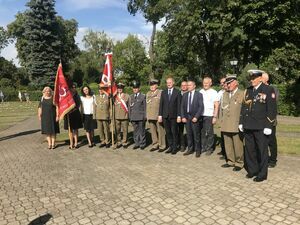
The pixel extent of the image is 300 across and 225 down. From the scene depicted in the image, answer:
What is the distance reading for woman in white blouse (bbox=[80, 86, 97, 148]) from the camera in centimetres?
1088

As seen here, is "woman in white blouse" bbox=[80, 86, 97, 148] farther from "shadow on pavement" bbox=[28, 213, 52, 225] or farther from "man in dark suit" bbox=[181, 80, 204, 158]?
"shadow on pavement" bbox=[28, 213, 52, 225]

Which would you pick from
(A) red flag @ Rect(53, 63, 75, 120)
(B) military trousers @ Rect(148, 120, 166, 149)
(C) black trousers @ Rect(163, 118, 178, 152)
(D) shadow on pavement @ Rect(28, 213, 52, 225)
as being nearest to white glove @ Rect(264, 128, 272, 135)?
(C) black trousers @ Rect(163, 118, 178, 152)

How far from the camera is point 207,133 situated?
959 cm

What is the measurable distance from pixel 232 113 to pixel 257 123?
1001 mm

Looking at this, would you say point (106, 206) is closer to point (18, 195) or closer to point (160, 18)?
point (18, 195)

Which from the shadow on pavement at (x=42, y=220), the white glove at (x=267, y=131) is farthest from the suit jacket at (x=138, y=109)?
the shadow on pavement at (x=42, y=220)

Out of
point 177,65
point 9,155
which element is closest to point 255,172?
point 9,155

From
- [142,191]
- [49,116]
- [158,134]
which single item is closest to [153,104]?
[158,134]

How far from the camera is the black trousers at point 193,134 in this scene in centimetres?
933

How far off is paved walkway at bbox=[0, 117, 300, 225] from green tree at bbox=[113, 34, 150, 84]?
51677 millimetres

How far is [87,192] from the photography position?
654cm

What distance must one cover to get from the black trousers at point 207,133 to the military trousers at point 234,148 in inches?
53.3

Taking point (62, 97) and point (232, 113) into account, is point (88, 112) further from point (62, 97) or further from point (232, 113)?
point (232, 113)

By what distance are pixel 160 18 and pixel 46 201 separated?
36.4 m
